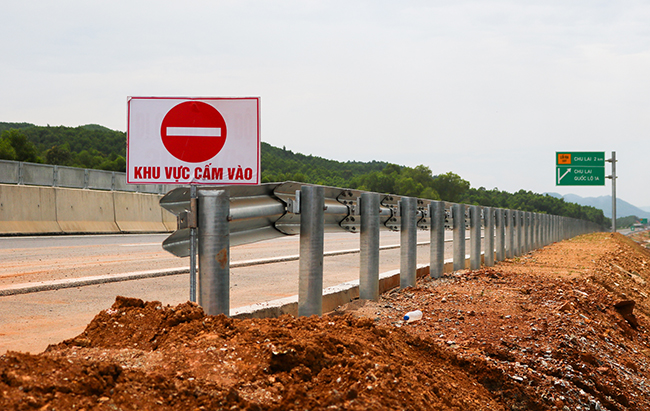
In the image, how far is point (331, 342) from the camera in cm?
310

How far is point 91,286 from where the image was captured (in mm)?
7594

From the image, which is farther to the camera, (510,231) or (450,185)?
(450,185)

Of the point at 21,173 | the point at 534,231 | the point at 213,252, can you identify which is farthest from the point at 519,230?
the point at 21,173

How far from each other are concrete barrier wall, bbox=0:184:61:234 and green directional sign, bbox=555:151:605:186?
3435cm

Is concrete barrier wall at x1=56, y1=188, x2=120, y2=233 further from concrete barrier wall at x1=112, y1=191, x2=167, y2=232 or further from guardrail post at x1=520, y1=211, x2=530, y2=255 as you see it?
guardrail post at x1=520, y1=211, x2=530, y2=255

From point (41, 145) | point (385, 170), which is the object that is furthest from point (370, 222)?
point (385, 170)

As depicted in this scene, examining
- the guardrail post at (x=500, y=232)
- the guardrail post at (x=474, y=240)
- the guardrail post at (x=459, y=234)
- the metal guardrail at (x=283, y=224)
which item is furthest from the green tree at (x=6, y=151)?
the metal guardrail at (x=283, y=224)

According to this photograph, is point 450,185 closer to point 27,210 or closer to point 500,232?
point 27,210

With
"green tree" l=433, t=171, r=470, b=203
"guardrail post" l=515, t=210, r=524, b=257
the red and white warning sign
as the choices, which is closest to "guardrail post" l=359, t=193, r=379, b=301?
the red and white warning sign

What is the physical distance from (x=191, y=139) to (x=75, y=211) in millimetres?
17876

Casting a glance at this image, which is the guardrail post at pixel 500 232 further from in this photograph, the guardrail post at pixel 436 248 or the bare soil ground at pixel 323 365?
the bare soil ground at pixel 323 365

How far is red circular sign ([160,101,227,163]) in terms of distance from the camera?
4.77m

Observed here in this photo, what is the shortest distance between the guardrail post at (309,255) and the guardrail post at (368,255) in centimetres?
134

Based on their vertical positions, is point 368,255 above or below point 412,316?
above
